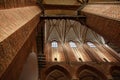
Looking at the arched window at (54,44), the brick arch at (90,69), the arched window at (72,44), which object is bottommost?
the brick arch at (90,69)

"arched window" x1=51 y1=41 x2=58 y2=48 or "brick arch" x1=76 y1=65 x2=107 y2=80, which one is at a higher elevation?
"arched window" x1=51 y1=41 x2=58 y2=48

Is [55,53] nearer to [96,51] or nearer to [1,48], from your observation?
[96,51]

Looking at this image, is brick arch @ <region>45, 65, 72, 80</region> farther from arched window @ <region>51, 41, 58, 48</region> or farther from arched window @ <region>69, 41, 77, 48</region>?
arched window @ <region>69, 41, 77, 48</region>

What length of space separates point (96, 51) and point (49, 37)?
17.9 ft

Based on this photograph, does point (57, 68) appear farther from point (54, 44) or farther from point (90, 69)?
point (54, 44)

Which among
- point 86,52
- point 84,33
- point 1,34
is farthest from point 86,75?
point 1,34

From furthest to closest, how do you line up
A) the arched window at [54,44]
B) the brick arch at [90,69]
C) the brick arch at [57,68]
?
1. the arched window at [54,44]
2. the brick arch at [90,69]
3. the brick arch at [57,68]

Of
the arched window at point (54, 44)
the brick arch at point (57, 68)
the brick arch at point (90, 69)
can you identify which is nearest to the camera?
the brick arch at point (57, 68)

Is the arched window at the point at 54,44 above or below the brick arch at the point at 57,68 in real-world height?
above

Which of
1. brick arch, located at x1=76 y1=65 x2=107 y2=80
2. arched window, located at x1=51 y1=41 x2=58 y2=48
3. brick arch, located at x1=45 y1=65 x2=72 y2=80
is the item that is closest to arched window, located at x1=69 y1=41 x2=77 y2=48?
arched window, located at x1=51 y1=41 x2=58 y2=48

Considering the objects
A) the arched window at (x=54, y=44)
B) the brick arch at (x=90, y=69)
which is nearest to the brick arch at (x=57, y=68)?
the brick arch at (x=90, y=69)

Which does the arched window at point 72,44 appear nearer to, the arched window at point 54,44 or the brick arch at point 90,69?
the arched window at point 54,44

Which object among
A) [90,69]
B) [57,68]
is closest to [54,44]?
[57,68]

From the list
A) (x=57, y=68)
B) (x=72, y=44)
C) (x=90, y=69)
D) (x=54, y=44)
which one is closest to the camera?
(x=57, y=68)
